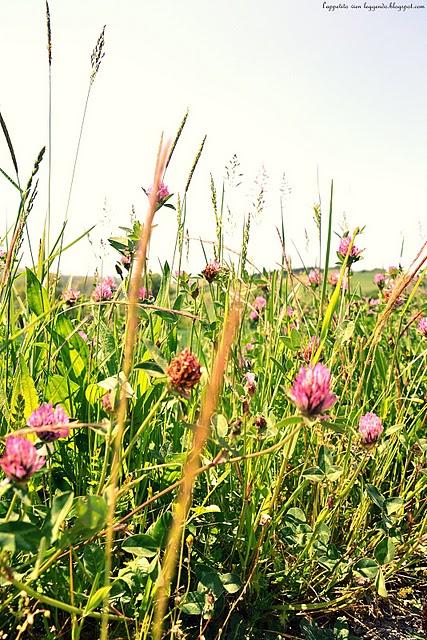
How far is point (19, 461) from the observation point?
1.99 feet

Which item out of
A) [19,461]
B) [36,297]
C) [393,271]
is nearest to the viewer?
[19,461]

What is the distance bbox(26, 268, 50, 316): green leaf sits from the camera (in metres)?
1.23

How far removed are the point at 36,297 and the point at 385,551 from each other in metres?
0.80

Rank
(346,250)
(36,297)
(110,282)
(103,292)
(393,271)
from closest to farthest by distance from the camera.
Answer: (36,297) < (346,250) < (103,292) < (110,282) < (393,271)

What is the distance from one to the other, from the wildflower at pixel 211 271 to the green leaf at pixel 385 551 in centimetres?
61

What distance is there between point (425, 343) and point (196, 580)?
1.40 m

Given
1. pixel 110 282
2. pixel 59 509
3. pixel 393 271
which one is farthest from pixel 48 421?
pixel 393 271

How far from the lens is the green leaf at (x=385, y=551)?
0.99m

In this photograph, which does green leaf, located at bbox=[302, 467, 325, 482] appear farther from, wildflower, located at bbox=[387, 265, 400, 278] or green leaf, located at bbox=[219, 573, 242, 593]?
wildflower, located at bbox=[387, 265, 400, 278]

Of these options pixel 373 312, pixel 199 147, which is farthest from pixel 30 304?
pixel 373 312

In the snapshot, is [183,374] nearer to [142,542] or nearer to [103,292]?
[142,542]

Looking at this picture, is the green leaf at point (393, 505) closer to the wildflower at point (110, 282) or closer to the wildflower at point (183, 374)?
the wildflower at point (183, 374)

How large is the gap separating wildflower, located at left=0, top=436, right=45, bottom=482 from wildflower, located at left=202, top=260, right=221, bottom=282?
0.74 metres

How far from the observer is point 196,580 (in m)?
1.00
